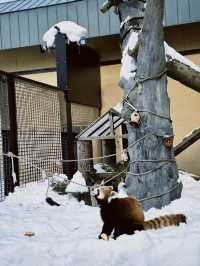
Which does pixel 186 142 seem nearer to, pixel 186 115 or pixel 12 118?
pixel 12 118

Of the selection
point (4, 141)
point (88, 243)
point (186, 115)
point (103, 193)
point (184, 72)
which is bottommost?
point (88, 243)

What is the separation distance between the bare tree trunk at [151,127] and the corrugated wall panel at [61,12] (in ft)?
14.6

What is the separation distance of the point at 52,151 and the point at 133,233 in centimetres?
428

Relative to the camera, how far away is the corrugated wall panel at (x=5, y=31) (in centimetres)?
895

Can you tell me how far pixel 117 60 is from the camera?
32.1 feet

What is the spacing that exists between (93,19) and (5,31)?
201 centimetres

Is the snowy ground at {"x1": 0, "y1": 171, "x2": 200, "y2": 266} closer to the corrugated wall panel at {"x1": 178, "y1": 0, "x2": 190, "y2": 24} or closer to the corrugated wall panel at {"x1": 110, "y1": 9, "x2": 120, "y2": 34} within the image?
the corrugated wall panel at {"x1": 178, "y1": 0, "x2": 190, "y2": 24}

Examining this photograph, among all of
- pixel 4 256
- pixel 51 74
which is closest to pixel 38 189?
pixel 4 256

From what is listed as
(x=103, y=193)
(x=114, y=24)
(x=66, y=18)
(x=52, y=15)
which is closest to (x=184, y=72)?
(x=103, y=193)

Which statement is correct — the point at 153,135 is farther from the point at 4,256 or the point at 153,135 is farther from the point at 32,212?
the point at 4,256

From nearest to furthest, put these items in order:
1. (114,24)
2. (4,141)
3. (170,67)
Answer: (170,67)
(4,141)
(114,24)

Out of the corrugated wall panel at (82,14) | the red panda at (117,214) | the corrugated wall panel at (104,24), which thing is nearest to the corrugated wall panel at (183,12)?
the corrugated wall panel at (104,24)

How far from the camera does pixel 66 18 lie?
879 centimetres

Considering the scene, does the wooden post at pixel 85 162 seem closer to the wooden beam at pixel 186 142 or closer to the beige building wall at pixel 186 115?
the wooden beam at pixel 186 142
